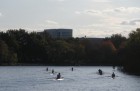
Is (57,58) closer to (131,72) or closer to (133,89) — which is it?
(131,72)

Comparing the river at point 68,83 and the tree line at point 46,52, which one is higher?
the tree line at point 46,52

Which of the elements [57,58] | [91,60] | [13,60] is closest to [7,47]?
[13,60]

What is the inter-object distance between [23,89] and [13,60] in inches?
4374

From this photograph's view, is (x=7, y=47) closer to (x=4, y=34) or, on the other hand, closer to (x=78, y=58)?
(x=4, y=34)

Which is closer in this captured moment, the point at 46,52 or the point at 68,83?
the point at 68,83

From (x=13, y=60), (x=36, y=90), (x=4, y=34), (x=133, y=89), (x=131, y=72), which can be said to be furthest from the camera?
(x=4, y=34)

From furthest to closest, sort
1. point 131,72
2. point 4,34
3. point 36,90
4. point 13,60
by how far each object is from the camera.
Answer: point 4,34 → point 13,60 → point 131,72 → point 36,90

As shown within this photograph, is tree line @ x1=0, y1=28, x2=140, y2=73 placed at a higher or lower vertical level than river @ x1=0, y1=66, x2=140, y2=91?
higher

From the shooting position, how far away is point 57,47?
19375 centimetres

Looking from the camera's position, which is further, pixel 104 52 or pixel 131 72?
pixel 104 52

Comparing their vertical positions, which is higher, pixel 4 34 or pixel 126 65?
pixel 4 34

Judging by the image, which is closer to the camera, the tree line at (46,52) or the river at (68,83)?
the river at (68,83)

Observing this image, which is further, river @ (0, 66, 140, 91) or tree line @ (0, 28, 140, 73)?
tree line @ (0, 28, 140, 73)

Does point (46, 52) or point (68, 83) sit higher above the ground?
point (46, 52)
